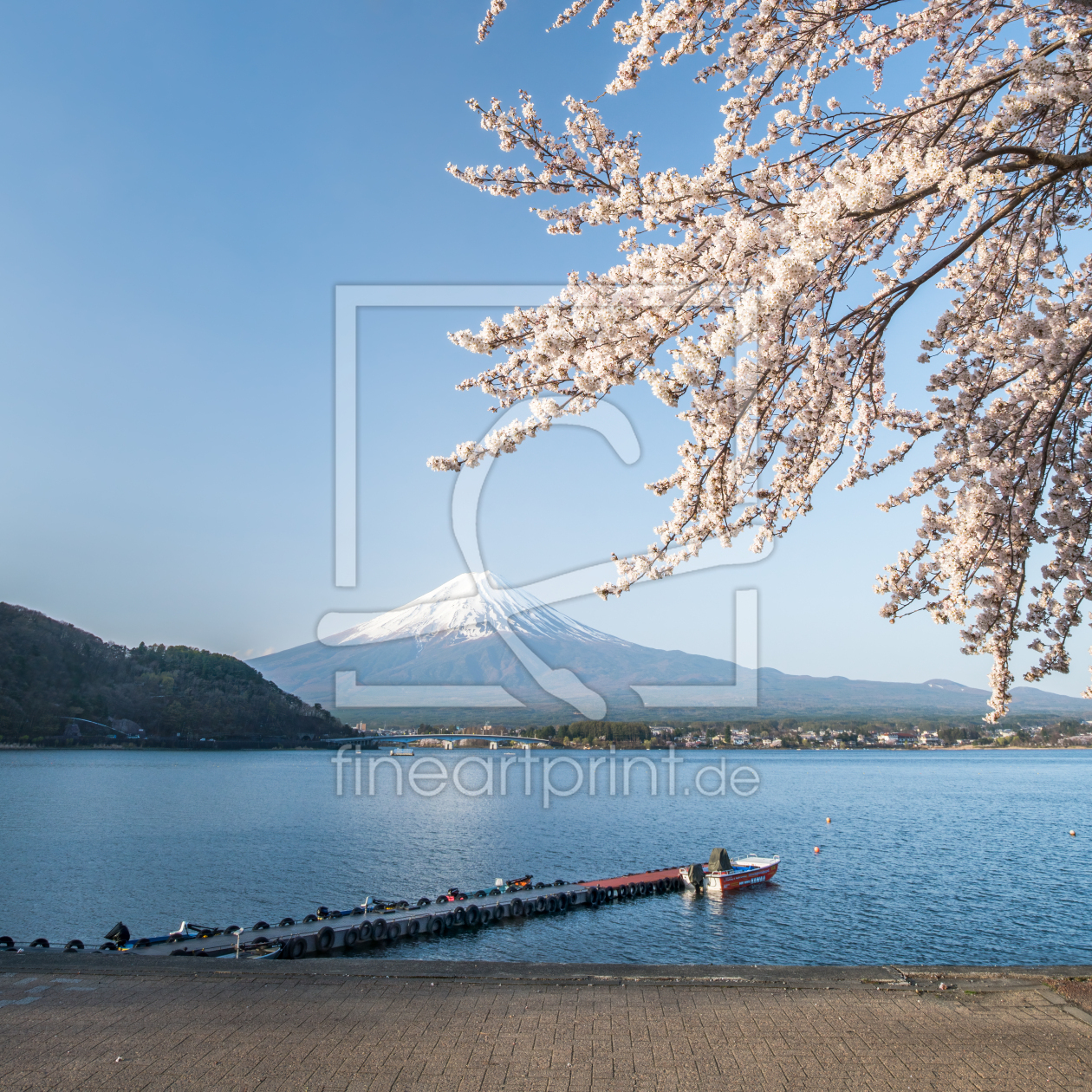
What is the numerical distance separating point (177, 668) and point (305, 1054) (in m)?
148

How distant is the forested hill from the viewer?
383 feet

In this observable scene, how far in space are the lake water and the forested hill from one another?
5708cm

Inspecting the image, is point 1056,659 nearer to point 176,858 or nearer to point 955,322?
point 955,322

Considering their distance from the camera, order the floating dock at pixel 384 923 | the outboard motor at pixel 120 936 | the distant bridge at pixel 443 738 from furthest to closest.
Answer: the distant bridge at pixel 443 738
the outboard motor at pixel 120 936
the floating dock at pixel 384 923

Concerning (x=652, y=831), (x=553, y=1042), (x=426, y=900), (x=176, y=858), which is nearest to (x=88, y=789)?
(x=176, y=858)

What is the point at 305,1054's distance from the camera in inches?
187

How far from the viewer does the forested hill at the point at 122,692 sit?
383 ft

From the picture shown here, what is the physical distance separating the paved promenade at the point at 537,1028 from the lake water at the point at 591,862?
12.1m

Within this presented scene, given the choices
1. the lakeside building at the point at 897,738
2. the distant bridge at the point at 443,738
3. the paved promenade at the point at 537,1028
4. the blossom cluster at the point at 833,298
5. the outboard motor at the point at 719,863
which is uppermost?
the blossom cluster at the point at 833,298

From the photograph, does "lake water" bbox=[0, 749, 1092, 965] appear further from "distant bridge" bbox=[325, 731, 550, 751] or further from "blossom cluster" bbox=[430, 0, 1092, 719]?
"blossom cluster" bbox=[430, 0, 1092, 719]

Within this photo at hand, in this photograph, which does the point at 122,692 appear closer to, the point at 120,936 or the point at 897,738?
the point at 897,738

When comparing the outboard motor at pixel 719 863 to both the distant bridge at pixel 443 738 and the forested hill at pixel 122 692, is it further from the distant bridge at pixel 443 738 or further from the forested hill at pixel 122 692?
the forested hill at pixel 122 692

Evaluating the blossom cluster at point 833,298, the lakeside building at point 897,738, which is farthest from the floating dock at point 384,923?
the lakeside building at point 897,738

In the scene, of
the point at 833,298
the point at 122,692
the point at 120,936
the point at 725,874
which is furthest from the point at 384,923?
the point at 122,692
